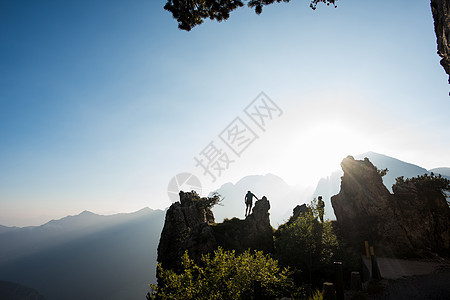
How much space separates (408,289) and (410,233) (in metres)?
11.7

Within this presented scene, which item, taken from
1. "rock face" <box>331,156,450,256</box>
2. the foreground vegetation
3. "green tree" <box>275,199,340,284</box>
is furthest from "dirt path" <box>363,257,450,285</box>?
"green tree" <box>275,199,340,284</box>

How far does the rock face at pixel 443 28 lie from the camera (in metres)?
7.64

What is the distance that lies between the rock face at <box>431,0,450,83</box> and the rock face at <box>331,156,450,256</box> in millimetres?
19595

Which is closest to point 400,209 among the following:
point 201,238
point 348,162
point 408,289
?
point 348,162

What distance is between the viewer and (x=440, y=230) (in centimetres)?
2094

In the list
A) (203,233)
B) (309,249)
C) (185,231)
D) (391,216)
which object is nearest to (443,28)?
(309,249)

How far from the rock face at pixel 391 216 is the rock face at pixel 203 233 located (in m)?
9.34

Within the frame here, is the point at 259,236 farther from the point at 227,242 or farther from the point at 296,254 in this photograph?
the point at 296,254

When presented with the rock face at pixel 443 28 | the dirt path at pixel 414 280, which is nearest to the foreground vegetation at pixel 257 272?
the dirt path at pixel 414 280

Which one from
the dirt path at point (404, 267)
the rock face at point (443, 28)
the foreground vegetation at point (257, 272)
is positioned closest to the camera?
the rock face at point (443, 28)

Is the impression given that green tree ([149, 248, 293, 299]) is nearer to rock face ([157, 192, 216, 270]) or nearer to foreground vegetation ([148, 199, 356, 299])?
foreground vegetation ([148, 199, 356, 299])

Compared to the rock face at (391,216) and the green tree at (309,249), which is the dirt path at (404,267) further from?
the green tree at (309,249)

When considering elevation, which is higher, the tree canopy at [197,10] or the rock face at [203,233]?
the tree canopy at [197,10]

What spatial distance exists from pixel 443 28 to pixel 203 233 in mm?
23262
